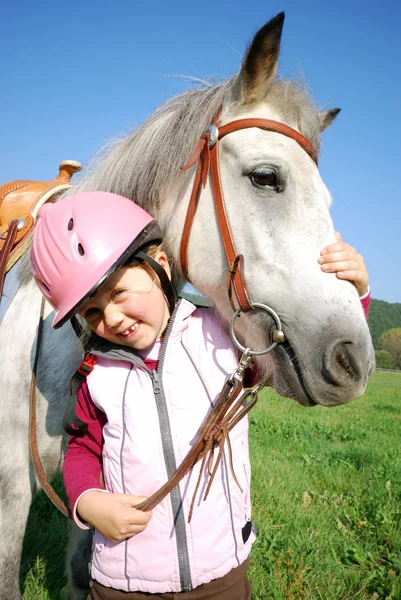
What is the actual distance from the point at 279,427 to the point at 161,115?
5.45m

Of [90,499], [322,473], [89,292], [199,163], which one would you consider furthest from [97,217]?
[322,473]

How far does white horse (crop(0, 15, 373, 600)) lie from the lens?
1725 millimetres

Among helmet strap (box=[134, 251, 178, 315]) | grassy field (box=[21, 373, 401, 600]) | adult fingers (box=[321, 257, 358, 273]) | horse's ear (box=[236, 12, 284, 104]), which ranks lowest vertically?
grassy field (box=[21, 373, 401, 600])

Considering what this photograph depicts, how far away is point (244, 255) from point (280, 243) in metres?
0.15

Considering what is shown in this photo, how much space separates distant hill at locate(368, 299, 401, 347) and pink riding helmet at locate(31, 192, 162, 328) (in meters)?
110

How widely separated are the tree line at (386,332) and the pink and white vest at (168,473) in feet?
193

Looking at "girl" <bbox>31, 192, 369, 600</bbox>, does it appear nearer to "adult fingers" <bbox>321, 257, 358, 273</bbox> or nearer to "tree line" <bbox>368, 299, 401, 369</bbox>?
"adult fingers" <bbox>321, 257, 358, 273</bbox>

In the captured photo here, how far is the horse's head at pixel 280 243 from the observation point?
5.61 ft

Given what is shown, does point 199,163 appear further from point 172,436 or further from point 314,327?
point 172,436

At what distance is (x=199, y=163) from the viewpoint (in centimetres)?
207

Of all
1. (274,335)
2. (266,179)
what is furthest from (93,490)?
(266,179)

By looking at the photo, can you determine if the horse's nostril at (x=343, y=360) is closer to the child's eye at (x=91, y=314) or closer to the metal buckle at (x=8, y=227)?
the child's eye at (x=91, y=314)

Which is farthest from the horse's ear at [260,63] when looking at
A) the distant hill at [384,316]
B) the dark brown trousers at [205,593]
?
the distant hill at [384,316]

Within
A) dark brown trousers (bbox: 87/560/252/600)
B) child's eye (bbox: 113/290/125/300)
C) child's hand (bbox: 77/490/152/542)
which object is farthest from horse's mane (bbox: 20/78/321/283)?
dark brown trousers (bbox: 87/560/252/600)
